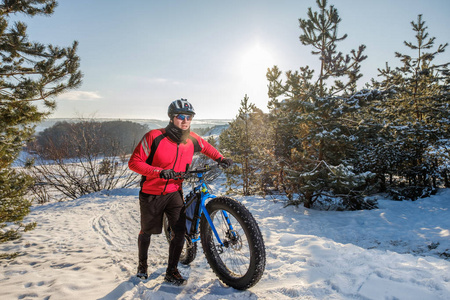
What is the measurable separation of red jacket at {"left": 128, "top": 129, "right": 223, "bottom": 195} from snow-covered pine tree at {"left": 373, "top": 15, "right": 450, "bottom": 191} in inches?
372

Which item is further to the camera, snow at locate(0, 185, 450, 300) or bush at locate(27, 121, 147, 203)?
bush at locate(27, 121, 147, 203)

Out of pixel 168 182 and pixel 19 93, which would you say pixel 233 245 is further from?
pixel 19 93

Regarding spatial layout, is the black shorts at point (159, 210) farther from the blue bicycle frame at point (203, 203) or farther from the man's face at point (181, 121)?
the man's face at point (181, 121)

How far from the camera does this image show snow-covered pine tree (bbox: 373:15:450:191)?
10453mm

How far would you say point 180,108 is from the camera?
2945 mm

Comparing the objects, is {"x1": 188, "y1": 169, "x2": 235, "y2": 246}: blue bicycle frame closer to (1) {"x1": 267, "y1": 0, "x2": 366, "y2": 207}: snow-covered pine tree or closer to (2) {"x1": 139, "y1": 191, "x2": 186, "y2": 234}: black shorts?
(2) {"x1": 139, "y1": 191, "x2": 186, "y2": 234}: black shorts

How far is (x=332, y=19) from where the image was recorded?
8016mm

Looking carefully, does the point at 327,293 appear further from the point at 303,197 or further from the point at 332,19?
the point at 332,19

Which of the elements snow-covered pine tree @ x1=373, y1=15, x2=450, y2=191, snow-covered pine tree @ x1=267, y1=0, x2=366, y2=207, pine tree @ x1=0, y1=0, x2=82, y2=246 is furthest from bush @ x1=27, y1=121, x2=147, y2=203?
snow-covered pine tree @ x1=373, y1=15, x2=450, y2=191

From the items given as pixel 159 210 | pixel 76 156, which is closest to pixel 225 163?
pixel 159 210

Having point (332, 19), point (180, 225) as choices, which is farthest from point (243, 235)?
point (332, 19)

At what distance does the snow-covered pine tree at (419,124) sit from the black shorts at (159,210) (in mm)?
9530

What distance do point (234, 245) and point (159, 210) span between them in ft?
3.58

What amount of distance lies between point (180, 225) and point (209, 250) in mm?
510
